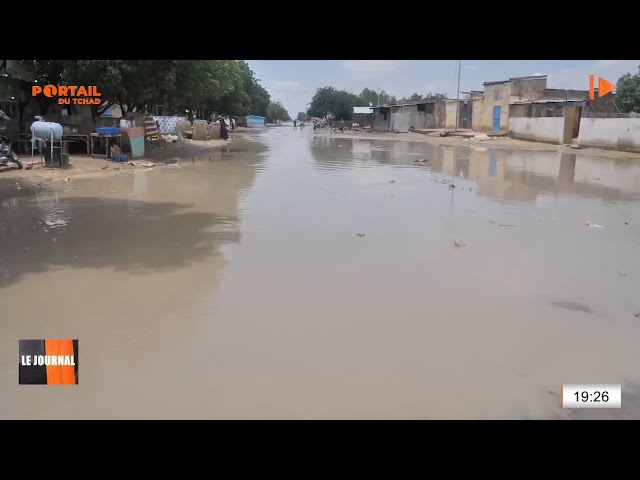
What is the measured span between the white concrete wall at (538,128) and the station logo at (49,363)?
106 ft

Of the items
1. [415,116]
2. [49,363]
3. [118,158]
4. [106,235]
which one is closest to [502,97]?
[415,116]

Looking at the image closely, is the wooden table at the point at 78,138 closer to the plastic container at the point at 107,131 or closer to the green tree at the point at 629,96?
the plastic container at the point at 107,131

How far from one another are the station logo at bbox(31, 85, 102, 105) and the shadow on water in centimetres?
917

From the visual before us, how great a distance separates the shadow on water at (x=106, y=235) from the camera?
696 centimetres

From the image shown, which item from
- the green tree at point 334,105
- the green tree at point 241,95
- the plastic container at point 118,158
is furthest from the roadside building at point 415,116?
the plastic container at point 118,158

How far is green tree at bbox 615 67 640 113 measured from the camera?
1644 inches

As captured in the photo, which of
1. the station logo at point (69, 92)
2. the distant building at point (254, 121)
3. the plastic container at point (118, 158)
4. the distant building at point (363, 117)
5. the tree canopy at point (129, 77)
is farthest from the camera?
the distant building at point (254, 121)

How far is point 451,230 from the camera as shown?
9.29 metres

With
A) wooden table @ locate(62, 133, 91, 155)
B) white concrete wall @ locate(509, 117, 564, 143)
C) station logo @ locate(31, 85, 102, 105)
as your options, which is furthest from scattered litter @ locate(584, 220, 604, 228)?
white concrete wall @ locate(509, 117, 564, 143)

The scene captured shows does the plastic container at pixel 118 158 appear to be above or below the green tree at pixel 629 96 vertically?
below
